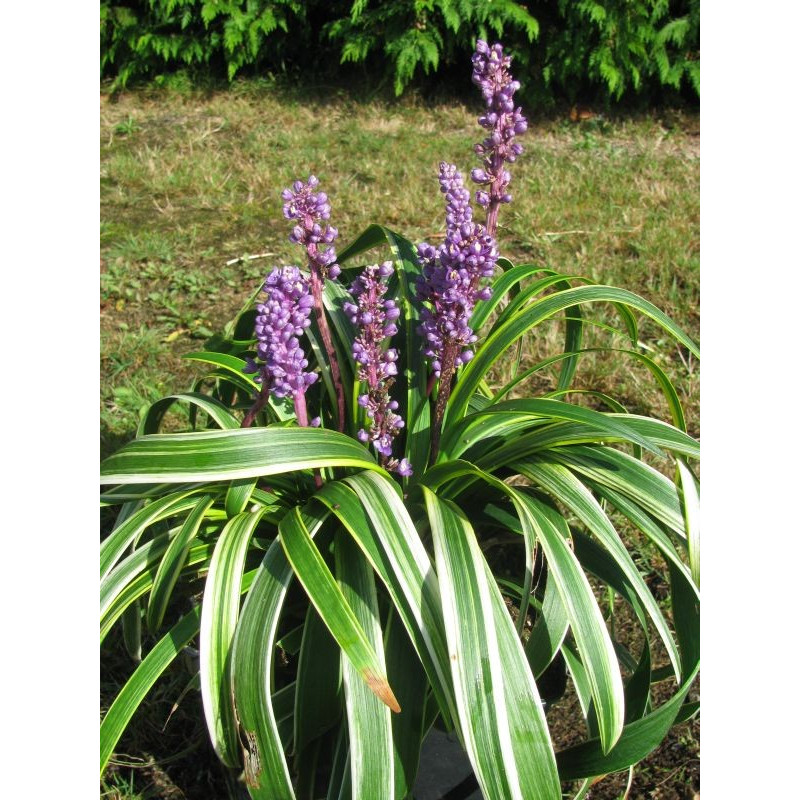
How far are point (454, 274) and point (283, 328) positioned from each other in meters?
0.29

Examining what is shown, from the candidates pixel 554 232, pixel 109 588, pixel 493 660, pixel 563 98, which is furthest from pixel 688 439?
pixel 563 98

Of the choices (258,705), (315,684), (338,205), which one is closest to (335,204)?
(338,205)

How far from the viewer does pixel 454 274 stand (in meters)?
1.36

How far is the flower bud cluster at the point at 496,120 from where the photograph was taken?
145cm

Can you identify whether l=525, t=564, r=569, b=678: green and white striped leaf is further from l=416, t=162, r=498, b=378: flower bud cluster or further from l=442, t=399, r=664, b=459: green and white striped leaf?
l=416, t=162, r=498, b=378: flower bud cluster

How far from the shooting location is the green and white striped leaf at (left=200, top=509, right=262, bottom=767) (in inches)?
49.8

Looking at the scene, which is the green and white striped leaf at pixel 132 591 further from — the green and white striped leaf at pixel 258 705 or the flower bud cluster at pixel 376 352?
the flower bud cluster at pixel 376 352

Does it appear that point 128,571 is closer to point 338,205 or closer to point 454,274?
point 454,274

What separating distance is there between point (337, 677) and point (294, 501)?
13.5 inches

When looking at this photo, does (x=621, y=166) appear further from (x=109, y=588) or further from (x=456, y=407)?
(x=109, y=588)

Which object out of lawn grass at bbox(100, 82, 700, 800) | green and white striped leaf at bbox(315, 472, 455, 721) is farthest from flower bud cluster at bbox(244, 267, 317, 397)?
lawn grass at bbox(100, 82, 700, 800)

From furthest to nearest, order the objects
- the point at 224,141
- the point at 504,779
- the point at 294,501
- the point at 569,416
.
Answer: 1. the point at 224,141
2. the point at 294,501
3. the point at 569,416
4. the point at 504,779

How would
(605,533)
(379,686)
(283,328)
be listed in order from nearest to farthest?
(379,686) < (283,328) < (605,533)

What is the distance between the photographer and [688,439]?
1.48 meters
